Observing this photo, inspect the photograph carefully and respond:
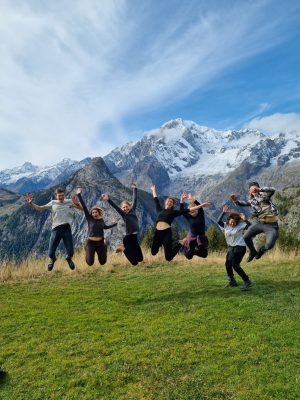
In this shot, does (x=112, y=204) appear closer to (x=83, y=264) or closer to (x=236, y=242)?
(x=236, y=242)

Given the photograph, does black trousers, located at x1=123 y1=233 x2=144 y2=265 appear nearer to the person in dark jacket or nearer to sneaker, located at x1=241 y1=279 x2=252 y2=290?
sneaker, located at x1=241 y1=279 x2=252 y2=290

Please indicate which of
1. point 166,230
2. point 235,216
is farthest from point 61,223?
point 235,216

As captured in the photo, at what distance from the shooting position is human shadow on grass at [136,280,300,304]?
1577cm

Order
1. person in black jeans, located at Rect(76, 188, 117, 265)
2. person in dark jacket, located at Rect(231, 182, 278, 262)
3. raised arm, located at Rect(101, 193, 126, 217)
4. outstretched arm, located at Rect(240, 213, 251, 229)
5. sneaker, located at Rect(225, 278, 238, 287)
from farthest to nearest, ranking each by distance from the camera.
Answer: person in black jeans, located at Rect(76, 188, 117, 265), sneaker, located at Rect(225, 278, 238, 287), raised arm, located at Rect(101, 193, 126, 217), person in dark jacket, located at Rect(231, 182, 278, 262), outstretched arm, located at Rect(240, 213, 251, 229)

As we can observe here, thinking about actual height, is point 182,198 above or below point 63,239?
above

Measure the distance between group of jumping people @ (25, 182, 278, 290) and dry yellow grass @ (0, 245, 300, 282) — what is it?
3.91 metres

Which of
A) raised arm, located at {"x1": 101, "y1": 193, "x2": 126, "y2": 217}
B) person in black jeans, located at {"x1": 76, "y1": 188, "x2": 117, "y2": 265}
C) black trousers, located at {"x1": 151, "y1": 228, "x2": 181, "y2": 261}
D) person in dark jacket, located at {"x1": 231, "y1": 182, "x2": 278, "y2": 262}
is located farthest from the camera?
person in black jeans, located at {"x1": 76, "y1": 188, "x2": 117, "y2": 265}

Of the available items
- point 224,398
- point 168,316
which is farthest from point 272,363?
point 168,316

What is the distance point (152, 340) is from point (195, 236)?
6.64m

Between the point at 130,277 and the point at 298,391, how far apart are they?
1235 centimetres

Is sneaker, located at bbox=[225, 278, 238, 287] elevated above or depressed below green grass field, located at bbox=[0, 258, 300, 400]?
above

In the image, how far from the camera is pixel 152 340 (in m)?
11.5

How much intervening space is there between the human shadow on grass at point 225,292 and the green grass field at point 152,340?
0.04 m

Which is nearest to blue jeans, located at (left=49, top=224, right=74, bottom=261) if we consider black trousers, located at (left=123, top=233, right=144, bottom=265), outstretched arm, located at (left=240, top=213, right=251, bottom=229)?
black trousers, located at (left=123, top=233, right=144, bottom=265)
